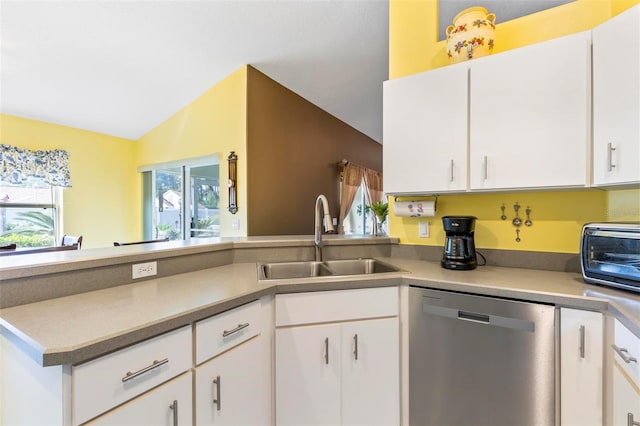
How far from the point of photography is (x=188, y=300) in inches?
43.4

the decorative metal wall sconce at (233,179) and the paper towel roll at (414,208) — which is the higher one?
the decorative metal wall sconce at (233,179)

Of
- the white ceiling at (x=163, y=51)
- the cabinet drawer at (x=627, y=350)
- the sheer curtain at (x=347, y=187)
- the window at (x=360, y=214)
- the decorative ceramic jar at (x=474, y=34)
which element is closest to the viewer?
the cabinet drawer at (x=627, y=350)

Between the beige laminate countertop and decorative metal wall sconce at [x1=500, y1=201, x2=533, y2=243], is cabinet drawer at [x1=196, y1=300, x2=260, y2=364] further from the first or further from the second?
decorative metal wall sconce at [x1=500, y1=201, x2=533, y2=243]

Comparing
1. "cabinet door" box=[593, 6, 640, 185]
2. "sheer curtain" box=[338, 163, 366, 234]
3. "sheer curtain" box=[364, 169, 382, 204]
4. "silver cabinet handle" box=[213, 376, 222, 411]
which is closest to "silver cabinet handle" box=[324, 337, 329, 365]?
"silver cabinet handle" box=[213, 376, 222, 411]

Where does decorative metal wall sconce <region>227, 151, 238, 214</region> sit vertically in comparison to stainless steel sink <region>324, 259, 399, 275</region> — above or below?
above

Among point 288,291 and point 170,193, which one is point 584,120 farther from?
point 170,193

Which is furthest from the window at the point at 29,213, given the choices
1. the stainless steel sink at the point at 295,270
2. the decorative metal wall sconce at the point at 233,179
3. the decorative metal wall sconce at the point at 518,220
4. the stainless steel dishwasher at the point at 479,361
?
the decorative metal wall sconce at the point at 518,220

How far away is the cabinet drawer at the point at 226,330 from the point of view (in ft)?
3.38

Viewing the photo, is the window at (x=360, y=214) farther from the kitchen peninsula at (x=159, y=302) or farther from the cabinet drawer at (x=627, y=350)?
the cabinet drawer at (x=627, y=350)

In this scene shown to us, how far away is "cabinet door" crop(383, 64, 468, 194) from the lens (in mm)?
1652

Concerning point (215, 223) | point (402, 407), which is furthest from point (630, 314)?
point (215, 223)

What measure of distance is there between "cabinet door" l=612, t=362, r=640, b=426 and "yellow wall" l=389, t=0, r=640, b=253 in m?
0.77

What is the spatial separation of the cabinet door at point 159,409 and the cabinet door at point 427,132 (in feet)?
4.83

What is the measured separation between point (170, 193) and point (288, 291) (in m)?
3.66
